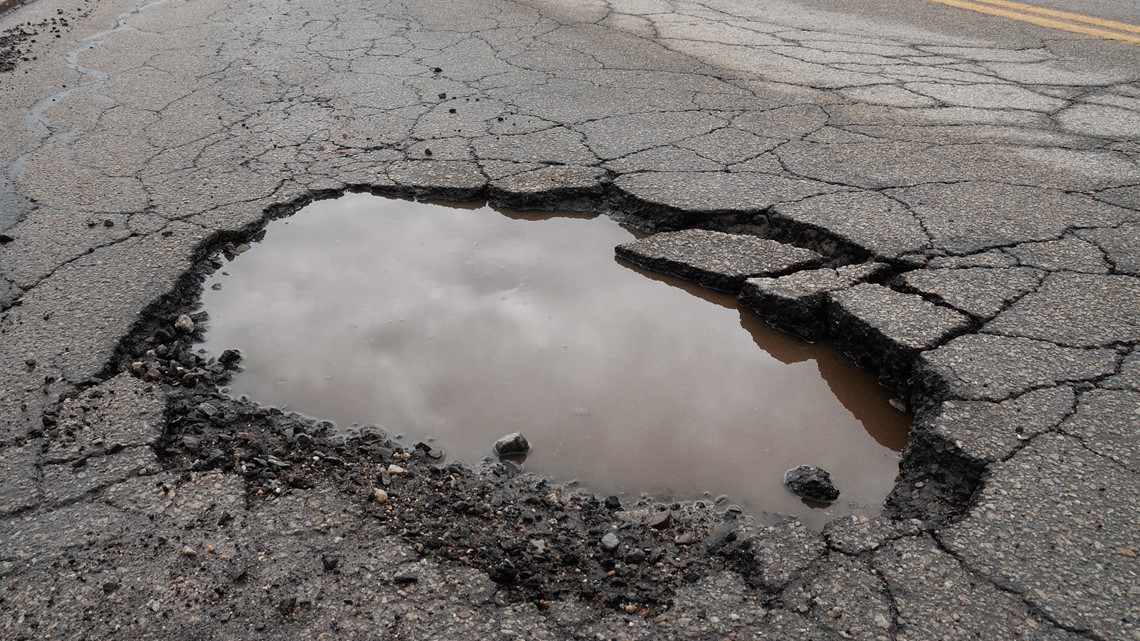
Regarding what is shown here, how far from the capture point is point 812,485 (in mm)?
2338

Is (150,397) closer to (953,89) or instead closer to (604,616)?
(604,616)

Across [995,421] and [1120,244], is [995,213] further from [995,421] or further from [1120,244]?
[995,421]

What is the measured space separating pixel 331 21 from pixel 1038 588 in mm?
6784

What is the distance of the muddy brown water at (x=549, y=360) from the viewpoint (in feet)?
8.18

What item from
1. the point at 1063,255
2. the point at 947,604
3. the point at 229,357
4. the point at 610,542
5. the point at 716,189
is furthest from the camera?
the point at 716,189

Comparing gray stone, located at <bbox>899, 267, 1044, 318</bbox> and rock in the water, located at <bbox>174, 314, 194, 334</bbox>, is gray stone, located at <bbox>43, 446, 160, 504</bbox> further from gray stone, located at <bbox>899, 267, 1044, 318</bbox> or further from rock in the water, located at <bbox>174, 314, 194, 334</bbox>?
gray stone, located at <bbox>899, 267, 1044, 318</bbox>

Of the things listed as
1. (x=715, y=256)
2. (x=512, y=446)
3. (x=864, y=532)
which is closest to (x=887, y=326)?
(x=715, y=256)

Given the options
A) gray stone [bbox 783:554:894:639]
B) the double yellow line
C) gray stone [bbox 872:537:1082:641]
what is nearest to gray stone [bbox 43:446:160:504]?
gray stone [bbox 783:554:894:639]

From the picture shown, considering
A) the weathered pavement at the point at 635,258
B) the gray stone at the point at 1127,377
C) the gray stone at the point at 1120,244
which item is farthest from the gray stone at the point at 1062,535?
the gray stone at the point at 1120,244

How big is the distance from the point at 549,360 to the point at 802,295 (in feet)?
2.94

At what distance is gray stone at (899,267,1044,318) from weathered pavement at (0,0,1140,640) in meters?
0.01

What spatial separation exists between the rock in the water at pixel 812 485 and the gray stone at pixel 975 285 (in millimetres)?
846

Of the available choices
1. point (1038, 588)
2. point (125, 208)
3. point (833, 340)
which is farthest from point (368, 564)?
point (125, 208)

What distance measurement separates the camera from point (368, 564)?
6.44 feet
